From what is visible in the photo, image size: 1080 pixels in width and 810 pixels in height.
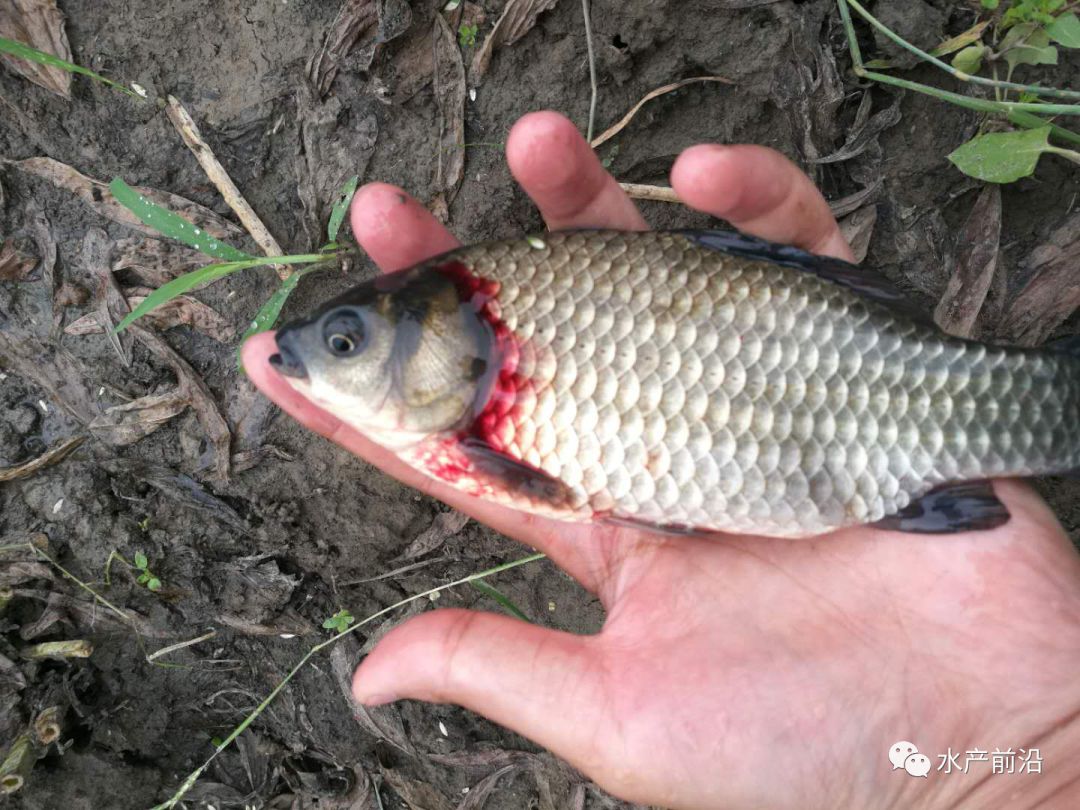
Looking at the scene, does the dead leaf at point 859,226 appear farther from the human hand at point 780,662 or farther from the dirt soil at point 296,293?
the human hand at point 780,662

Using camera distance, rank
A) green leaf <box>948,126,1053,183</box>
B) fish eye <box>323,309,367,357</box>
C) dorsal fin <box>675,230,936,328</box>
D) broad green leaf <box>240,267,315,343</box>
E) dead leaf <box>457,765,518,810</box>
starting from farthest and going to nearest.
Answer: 1. dead leaf <box>457,765,518,810</box>
2. broad green leaf <box>240,267,315,343</box>
3. green leaf <box>948,126,1053,183</box>
4. dorsal fin <box>675,230,936,328</box>
5. fish eye <box>323,309,367,357</box>

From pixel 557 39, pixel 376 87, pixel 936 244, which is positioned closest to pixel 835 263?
pixel 936 244

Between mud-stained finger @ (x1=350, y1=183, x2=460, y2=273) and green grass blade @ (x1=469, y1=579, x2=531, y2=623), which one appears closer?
mud-stained finger @ (x1=350, y1=183, x2=460, y2=273)

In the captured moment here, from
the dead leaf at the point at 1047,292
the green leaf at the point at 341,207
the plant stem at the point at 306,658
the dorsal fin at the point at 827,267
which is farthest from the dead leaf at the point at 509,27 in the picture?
the dead leaf at the point at 1047,292

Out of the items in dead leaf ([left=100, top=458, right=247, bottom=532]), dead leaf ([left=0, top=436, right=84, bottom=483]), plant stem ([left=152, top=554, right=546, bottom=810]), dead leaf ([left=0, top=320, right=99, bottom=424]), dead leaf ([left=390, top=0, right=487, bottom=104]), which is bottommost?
plant stem ([left=152, top=554, right=546, bottom=810])

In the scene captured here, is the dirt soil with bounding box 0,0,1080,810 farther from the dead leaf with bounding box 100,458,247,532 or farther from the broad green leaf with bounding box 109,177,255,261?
the broad green leaf with bounding box 109,177,255,261

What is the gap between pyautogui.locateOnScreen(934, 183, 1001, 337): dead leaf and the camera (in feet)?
9.87

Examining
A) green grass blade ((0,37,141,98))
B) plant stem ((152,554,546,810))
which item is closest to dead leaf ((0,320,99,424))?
green grass blade ((0,37,141,98))

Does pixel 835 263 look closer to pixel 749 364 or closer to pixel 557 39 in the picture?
pixel 749 364

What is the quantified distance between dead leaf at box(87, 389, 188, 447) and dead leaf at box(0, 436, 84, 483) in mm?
119

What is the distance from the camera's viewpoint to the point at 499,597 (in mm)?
3154

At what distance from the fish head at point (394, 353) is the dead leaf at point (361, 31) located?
138 centimetres

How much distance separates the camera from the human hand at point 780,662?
202cm

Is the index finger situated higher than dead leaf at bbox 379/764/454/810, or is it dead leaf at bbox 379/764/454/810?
the index finger
